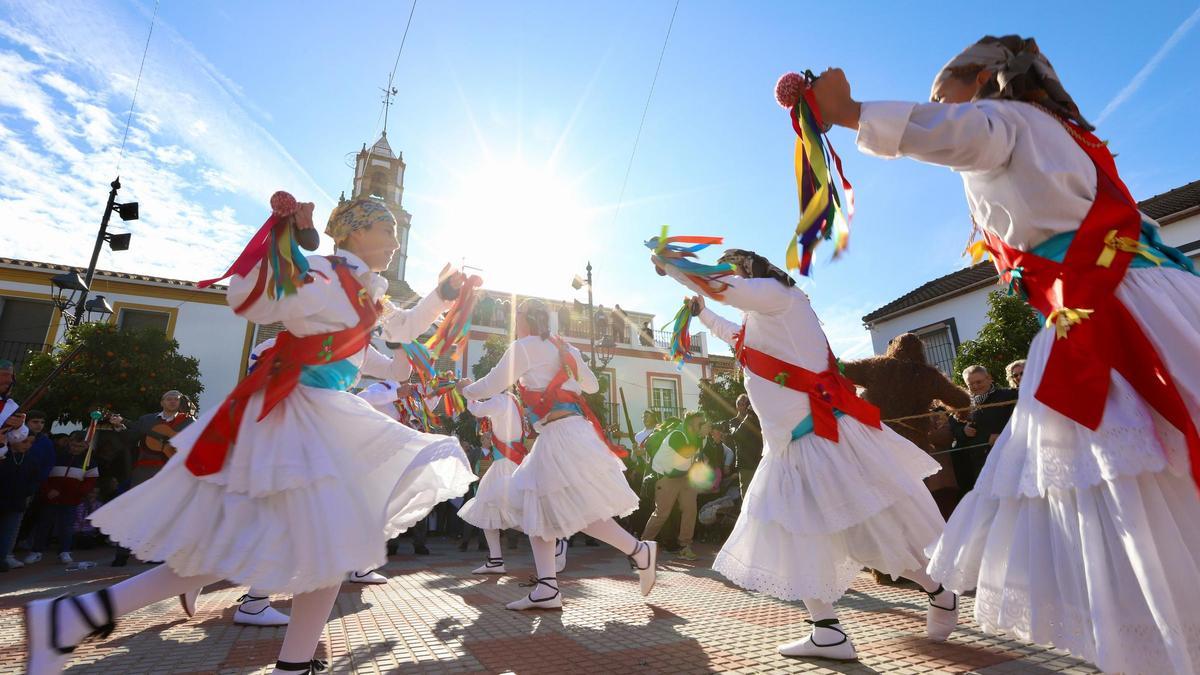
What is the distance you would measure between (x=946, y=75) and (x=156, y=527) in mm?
2845

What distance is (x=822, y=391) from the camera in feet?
9.70

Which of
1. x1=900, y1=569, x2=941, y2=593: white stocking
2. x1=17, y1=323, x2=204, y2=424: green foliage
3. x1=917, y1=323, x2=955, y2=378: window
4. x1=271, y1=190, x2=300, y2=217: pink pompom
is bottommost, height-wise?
x1=900, y1=569, x2=941, y2=593: white stocking

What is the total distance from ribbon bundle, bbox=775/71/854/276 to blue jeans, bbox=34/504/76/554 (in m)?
8.60

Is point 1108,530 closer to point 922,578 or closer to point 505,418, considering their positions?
point 922,578

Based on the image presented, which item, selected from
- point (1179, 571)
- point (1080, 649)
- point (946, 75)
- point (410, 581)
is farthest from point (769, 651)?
point (410, 581)

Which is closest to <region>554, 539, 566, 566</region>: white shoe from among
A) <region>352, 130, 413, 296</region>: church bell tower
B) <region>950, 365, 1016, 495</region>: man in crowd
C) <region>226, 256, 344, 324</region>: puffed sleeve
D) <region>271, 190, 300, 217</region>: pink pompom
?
<region>950, 365, 1016, 495</region>: man in crowd

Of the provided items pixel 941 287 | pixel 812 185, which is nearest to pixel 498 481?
pixel 812 185

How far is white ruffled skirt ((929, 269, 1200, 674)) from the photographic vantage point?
121cm

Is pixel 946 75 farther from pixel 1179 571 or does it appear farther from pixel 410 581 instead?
pixel 410 581

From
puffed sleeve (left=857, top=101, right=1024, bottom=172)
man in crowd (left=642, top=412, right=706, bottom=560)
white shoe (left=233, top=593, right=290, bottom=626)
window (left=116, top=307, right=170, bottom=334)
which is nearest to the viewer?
puffed sleeve (left=857, top=101, right=1024, bottom=172)

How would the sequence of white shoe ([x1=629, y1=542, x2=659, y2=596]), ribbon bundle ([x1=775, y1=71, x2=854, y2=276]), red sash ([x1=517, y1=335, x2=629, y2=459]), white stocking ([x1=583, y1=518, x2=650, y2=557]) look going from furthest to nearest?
red sash ([x1=517, y1=335, x2=629, y2=459]) → white stocking ([x1=583, y1=518, x2=650, y2=557]) → white shoe ([x1=629, y1=542, x2=659, y2=596]) → ribbon bundle ([x1=775, y1=71, x2=854, y2=276])

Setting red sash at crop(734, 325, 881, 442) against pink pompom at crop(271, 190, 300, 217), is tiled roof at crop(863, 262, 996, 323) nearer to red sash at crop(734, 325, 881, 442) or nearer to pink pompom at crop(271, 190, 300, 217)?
red sash at crop(734, 325, 881, 442)

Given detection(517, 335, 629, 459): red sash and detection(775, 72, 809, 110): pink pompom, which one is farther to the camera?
detection(517, 335, 629, 459): red sash

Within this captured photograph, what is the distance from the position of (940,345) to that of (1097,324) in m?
20.1
